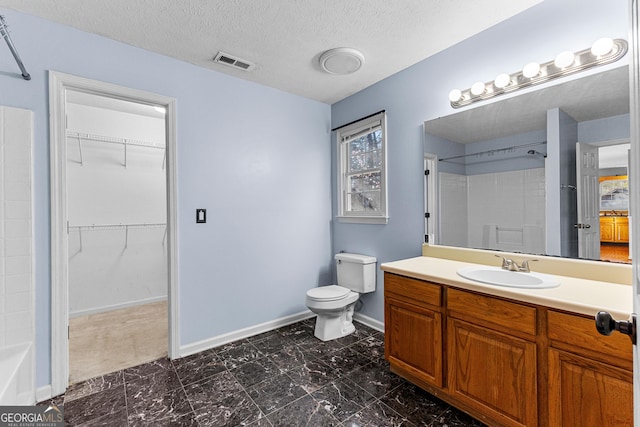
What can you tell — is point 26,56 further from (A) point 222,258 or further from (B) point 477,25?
(B) point 477,25

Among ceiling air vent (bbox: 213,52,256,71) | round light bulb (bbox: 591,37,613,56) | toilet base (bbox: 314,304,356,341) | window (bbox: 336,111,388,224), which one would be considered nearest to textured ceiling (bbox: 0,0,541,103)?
ceiling air vent (bbox: 213,52,256,71)

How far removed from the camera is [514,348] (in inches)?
53.2

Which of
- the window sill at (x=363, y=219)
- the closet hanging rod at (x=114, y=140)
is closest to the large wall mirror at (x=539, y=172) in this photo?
the window sill at (x=363, y=219)

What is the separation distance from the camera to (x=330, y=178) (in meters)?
3.27

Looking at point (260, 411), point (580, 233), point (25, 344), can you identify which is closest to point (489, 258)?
point (580, 233)

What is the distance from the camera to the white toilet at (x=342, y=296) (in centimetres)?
246

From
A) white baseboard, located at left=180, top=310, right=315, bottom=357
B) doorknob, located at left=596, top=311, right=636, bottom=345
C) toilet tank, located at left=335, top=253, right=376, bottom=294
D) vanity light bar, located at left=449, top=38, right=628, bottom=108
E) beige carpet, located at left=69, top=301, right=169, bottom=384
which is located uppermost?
vanity light bar, located at left=449, top=38, right=628, bottom=108

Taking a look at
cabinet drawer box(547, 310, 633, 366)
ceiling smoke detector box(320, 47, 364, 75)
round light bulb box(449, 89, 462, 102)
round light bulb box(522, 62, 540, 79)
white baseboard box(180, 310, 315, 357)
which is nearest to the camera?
cabinet drawer box(547, 310, 633, 366)

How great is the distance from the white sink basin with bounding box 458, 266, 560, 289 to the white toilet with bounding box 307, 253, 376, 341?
1048 mm

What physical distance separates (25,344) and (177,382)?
0.91 metres

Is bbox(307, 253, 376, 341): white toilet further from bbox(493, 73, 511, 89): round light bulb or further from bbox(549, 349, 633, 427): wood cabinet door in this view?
bbox(493, 73, 511, 89): round light bulb

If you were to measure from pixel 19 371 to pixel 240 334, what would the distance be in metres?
1.40

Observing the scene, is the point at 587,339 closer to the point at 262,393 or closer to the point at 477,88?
the point at 477,88

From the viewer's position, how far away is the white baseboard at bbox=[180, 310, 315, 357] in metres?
2.32
